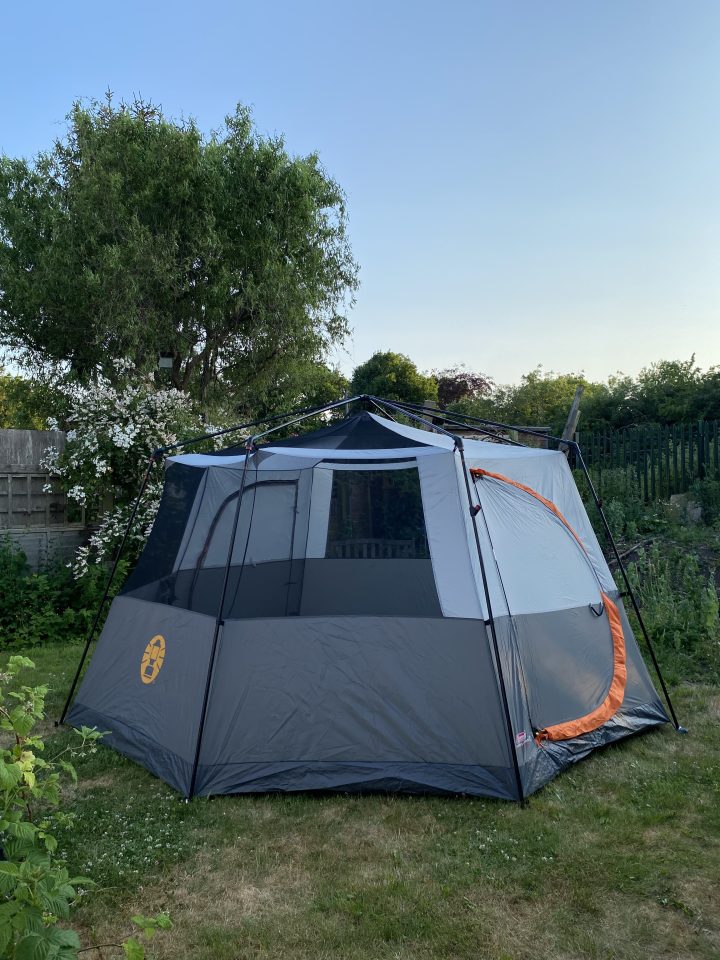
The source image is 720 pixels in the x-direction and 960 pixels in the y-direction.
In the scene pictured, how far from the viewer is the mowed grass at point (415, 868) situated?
→ 2.39 m

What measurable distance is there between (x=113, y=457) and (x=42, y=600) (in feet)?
4.92

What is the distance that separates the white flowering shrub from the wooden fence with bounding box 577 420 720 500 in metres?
5.43

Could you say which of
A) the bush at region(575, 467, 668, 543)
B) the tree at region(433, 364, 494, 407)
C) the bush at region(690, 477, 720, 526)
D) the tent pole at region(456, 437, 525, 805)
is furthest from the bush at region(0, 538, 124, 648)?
the tree at region(433, 364, 494, 407)

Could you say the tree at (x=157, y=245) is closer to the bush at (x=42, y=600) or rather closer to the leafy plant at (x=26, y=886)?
the bush at (x=42, y=600)

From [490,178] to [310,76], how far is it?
6.98 feet

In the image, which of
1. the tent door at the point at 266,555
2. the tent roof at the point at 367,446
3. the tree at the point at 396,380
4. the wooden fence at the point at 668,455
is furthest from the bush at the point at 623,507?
the tree at the point at 396,380

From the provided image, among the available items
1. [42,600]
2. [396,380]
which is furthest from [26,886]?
[396,380]

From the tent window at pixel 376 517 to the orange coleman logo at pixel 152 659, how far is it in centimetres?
131

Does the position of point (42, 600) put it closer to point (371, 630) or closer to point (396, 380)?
point (371, 630)

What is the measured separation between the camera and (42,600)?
6711 millimetres

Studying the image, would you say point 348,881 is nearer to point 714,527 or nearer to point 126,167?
point 714,527

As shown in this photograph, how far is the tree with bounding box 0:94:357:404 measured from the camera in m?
9.04

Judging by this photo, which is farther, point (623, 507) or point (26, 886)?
point (623, 507)

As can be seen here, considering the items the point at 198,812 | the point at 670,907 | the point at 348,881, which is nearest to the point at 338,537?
the point at 198,812
